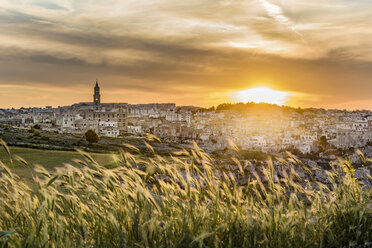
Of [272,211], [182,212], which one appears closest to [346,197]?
[272,211]

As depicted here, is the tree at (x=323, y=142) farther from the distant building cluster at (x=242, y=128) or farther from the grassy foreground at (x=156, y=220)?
the grassy foreground at (x=156, y=220)

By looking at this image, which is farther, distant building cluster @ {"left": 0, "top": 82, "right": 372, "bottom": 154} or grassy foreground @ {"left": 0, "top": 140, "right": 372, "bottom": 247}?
distant building cluster @ {"left": 0, "top": 82, "right": 372, "bottom": 154}

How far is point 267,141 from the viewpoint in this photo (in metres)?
125

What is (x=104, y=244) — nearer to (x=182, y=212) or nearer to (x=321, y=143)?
(x=182, y=212)

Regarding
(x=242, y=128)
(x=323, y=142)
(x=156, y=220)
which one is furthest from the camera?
(x=242, y=128)

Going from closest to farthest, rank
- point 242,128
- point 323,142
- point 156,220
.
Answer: point 156,220 → point 323,142 → point 242,128

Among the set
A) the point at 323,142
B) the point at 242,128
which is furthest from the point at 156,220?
the point at 242,128

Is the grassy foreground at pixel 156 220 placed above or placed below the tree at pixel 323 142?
above

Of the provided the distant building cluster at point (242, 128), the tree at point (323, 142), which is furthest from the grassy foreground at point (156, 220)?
the tree at point (323, 142)

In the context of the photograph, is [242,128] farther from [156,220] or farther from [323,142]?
[156,220]

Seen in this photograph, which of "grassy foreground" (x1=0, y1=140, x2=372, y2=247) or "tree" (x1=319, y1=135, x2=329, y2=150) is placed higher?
"grassy foreground" (x1=0, y1=140, x2=372, y2=247)

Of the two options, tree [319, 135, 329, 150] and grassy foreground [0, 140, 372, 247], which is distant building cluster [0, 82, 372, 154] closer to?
tree [319, 135, 329, 150]

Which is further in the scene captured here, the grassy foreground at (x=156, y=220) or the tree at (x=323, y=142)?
the tree at (x=323, y=142)

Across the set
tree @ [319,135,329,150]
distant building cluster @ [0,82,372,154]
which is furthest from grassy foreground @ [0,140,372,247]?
tree @ [319,135,329,150]
